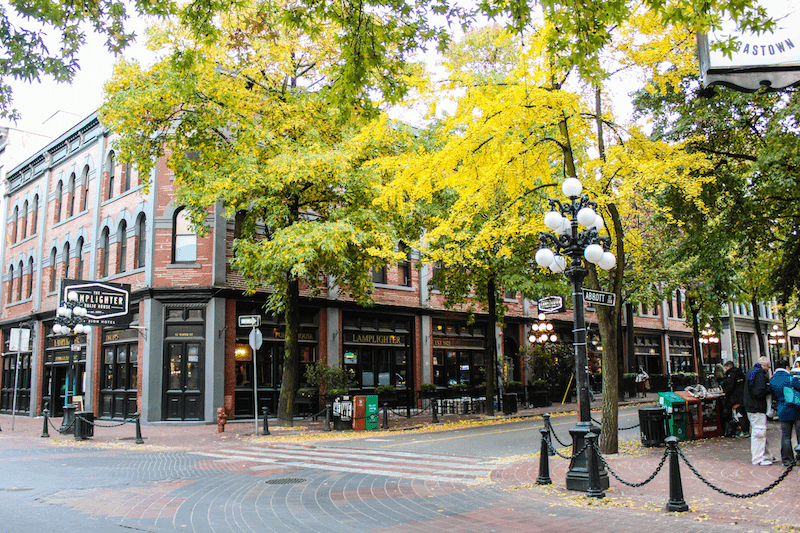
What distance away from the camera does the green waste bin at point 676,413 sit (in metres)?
13.8

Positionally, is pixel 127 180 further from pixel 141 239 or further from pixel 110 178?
pixel 141 239

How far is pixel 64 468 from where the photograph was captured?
38.7 ft

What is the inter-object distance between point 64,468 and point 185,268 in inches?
451

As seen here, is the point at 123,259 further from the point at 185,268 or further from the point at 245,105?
the point at 245,105

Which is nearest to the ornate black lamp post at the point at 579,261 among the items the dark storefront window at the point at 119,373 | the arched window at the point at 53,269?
the dark storefront window at the point at 119,373

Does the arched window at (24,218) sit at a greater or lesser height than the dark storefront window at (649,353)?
greater

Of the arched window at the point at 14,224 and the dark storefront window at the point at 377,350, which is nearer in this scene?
the dark storefront window at the point at 377,350

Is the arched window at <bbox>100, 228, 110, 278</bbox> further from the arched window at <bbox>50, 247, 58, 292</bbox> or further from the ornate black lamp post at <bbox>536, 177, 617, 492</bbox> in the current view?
the ornate black lamp post at <bbox>536, 177, 617, 492</bbox>

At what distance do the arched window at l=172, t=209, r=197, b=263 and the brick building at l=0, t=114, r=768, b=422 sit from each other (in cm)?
4

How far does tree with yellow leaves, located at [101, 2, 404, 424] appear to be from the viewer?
17203 mm

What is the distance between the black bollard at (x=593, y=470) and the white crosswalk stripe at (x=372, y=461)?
2.08 metres

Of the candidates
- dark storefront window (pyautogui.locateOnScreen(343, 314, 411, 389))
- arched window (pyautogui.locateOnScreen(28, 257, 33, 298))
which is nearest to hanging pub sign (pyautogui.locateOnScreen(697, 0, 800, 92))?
dark storefront window (pyautogui.locateOnScreen(343, 314, 411, 389))

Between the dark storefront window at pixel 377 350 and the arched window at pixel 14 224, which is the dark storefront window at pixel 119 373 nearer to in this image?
the dark storefront window at pixel 377 350

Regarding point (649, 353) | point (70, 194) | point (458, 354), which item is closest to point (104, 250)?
point (70, 194)
